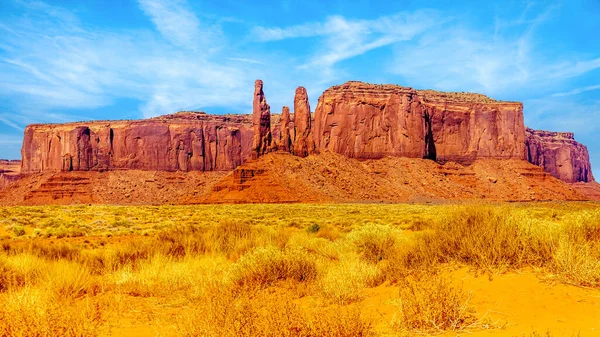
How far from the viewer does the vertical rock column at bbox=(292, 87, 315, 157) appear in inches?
3295

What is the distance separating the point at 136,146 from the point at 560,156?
125m

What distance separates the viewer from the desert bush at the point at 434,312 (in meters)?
5.16

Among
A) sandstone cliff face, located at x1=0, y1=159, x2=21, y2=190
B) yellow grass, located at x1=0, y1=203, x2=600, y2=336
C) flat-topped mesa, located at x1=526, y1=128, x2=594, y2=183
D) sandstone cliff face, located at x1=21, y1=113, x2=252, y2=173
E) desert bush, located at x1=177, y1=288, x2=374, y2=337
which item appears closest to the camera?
desert bush, located at x1=177, y1=288, x2=374, y2=337

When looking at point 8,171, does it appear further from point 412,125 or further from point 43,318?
point 43,318

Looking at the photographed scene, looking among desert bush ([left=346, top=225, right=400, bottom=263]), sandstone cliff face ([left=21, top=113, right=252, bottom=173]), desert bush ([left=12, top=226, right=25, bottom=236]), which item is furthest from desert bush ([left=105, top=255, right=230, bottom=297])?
sandstone cliff face ([left=21, top=113, right=252, bottom=173])

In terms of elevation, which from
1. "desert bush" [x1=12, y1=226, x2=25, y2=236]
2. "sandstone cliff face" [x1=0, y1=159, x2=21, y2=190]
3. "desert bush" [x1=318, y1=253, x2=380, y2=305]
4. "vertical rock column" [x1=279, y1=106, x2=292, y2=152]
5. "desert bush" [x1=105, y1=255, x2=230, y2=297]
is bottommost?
"desert bush" [x1=12, y1=226, x2=25, y2=236]

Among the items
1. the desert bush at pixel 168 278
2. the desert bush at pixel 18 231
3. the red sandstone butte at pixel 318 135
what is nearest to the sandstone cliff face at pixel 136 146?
the red sandstone butte at pixel 318 135

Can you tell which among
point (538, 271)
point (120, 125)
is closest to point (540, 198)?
point (538, 271)

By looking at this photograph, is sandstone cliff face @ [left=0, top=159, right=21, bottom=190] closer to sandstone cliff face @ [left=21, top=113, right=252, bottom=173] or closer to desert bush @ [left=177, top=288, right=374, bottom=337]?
sandstone cliff face @ [left=21, top=113, right=252, bottom=173]

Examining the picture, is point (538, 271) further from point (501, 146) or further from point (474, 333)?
point (501, 146)

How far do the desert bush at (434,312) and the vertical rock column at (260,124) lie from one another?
3004 inches

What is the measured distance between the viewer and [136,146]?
11069 cm

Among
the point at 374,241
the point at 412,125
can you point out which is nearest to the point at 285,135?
the point at 412,125

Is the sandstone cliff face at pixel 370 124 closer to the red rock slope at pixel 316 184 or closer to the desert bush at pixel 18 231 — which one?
the red rock slope at pixel 316 184
